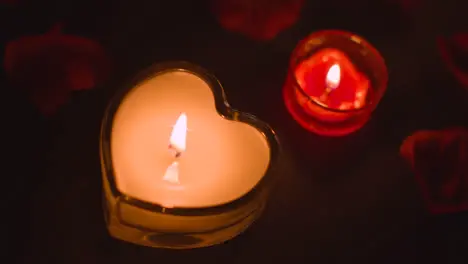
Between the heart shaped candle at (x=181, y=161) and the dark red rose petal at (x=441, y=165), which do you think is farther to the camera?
the dark red rose petal at (x=441, y=165)

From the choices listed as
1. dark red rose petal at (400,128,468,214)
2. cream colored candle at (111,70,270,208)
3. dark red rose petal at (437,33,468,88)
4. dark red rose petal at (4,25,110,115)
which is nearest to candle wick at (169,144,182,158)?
cream colored candle at (111,70,270,208)

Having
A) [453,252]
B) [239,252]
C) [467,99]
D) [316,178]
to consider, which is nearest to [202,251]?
[239,252]

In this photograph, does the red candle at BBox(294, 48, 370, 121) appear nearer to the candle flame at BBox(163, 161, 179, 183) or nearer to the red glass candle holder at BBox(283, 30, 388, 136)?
the red glass candle holder at BBox(283, 30, 388, 136)

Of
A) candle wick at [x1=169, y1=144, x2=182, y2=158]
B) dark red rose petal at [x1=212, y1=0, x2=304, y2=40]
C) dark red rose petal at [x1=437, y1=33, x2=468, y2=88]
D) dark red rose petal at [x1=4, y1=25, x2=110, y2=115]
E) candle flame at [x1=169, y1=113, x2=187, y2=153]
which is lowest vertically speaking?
candle wick at [x1=169, y1=144, x2=182, y2=158]

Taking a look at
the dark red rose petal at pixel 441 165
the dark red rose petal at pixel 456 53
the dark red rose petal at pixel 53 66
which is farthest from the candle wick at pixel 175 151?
the dark red rose petal at pixel 456 53

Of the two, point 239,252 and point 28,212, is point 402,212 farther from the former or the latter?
point 28,212

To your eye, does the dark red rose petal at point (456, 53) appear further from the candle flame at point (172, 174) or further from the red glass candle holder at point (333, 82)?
the candle flame at point (172, 174)
